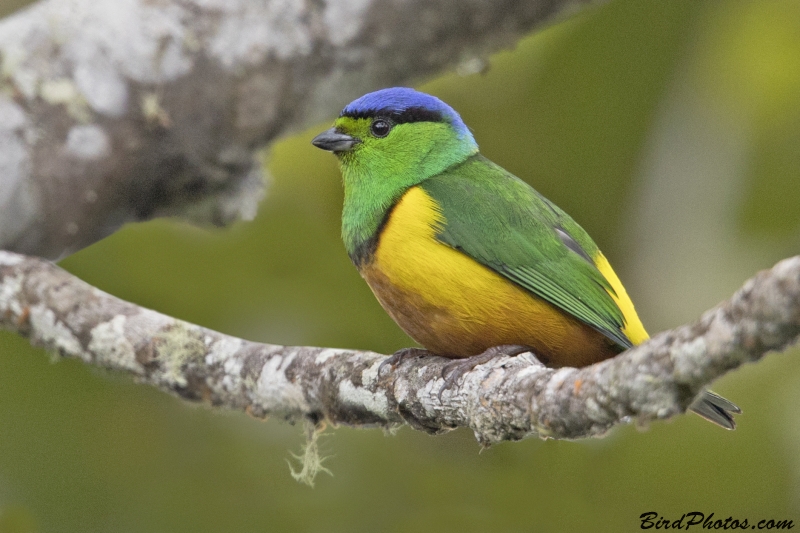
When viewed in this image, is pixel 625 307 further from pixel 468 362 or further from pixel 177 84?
pixel 177 84

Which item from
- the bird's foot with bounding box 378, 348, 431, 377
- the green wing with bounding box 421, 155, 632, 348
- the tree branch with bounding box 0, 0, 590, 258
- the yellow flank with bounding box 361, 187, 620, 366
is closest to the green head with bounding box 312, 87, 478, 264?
the green wing with bounding box 421, 155, 632, 348

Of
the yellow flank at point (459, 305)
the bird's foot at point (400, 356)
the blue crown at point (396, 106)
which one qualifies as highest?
the blue crown at point (396, 106)

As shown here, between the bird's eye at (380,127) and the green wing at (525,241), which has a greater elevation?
the bird's eye at (380,127)

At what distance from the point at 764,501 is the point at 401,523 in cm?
143

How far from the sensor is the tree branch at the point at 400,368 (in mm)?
1446

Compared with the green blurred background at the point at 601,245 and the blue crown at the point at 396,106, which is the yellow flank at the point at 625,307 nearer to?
the green blurred background at the point at 601,245

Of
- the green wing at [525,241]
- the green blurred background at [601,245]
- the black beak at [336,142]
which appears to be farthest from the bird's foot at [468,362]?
the black beak at [336,142]

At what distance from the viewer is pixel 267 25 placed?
3518 millimetres

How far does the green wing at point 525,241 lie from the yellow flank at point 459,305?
0.04 metres

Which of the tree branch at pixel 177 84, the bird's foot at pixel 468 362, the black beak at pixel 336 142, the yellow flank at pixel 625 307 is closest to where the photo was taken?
the bird's foot at pixel 468 362

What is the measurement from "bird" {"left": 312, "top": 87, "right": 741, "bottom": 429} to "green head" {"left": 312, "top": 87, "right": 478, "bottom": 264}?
1 centimetres

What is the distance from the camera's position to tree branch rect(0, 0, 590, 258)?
3322 mm

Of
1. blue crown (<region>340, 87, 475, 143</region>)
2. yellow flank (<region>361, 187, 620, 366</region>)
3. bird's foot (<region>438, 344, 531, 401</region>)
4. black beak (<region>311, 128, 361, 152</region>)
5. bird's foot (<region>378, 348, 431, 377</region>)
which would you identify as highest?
blue crown (<region>340, 87, 475, 143</region>)

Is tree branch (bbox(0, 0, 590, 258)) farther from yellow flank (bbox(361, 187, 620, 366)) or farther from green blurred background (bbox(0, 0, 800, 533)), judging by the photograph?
yellow flank (bbox(361, 187, 620, 366))
